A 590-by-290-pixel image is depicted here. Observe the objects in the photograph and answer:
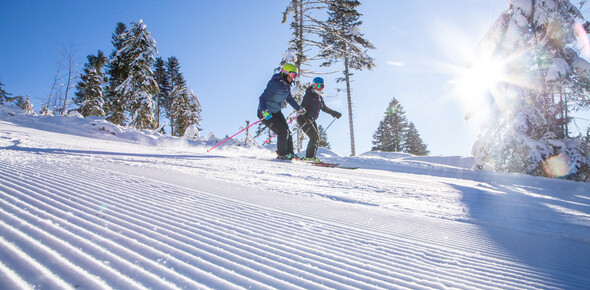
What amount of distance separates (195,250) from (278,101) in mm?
5714

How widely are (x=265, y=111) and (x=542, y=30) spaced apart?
365 inches

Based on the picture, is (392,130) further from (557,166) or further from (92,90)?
(92,90)

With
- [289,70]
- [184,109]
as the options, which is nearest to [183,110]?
[184,109]

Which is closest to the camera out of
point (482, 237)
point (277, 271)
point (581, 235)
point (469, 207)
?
point (277, 271)

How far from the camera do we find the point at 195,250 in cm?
117

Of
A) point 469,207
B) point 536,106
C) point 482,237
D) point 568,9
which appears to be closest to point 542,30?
point 568,9

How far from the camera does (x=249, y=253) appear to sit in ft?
4.04

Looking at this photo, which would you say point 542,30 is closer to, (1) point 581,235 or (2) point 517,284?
(1) point 581,235

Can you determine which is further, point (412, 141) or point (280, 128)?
point (412, 141)

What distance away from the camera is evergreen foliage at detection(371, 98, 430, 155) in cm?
3225

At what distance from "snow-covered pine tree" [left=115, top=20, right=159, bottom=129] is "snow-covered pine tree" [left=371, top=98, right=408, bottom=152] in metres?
25.4

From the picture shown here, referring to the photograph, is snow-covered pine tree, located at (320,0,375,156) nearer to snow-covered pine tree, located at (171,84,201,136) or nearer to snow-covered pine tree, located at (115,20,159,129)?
snow-covered pine tree, located at (115,20,159,129)

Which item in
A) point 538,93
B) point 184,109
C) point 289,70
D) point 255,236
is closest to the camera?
point 255,236

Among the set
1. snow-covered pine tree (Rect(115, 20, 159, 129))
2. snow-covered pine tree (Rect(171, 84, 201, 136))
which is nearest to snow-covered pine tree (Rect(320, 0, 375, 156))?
snow-covered pine tree (Rect(115, 20, 159, 129))
